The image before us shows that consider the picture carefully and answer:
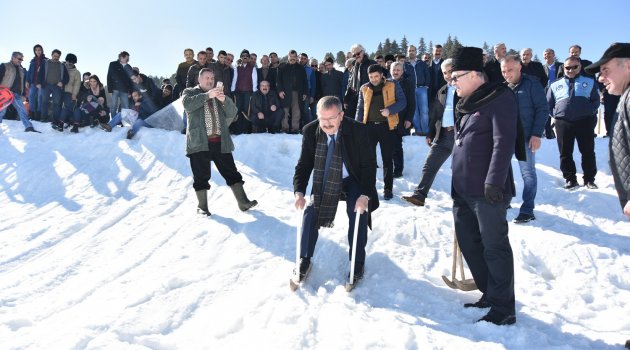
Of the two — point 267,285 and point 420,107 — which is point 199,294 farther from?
point 420,107

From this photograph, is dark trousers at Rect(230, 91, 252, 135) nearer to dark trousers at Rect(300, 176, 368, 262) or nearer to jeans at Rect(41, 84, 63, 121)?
jeans at Rect(41, 84, 63, 121)

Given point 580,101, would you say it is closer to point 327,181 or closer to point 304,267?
point 327,181

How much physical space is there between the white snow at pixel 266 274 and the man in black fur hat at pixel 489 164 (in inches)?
12.6

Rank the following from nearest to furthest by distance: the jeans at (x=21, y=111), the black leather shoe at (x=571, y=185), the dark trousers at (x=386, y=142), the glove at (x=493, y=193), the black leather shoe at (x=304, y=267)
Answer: the glove at (x=493, y=193) → the black leather shoe at (x=304, y=267) → the dark trousers at (x=386, y=142) → the black leather shoe at (x=571, y=185) → the jeans at (x=21, y=111)

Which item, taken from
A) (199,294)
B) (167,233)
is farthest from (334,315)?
(167,233)

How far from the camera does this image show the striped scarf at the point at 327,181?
3.95 m

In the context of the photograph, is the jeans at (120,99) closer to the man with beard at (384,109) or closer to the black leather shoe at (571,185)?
the man with beard at (384,109)

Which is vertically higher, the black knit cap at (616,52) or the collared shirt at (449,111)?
the black knit cap at (616,52)

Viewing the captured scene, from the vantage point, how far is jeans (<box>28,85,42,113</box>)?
12234 millimetres

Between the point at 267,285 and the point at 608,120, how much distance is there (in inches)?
338

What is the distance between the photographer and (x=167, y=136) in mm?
10094

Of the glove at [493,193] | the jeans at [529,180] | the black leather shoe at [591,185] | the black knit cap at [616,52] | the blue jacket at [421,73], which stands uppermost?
the blue jacket at [421,73]

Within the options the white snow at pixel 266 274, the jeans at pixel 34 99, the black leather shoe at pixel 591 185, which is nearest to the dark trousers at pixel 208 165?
the white snow at pixel 266 274

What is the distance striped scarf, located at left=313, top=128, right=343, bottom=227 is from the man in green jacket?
219 cm
